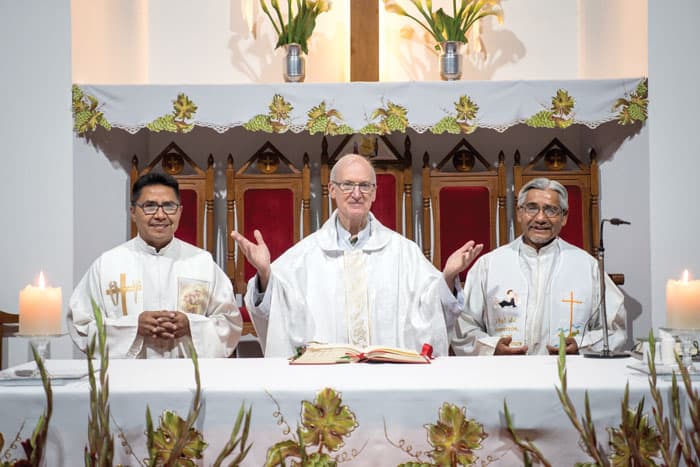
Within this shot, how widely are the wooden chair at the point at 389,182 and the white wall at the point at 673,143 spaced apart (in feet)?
6.12

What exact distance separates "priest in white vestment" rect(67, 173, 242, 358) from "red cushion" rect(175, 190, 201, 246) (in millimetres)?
1710

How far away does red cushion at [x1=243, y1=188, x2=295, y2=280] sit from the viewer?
22.1 ft

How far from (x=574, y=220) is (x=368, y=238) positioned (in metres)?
2.38

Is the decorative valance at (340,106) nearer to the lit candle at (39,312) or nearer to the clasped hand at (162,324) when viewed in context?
the clasped hand at (162,324)

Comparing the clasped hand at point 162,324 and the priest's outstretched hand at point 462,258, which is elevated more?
the priest's outstretched hand at point 462,258

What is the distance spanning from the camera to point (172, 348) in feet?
15.3

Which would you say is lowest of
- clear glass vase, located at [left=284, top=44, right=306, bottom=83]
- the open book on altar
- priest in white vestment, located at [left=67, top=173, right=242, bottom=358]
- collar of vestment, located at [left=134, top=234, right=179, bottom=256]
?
the open book on altar

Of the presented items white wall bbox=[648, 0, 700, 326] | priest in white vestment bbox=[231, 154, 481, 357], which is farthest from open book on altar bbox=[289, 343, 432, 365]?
white wall bbox=[648, 0, 700, 326]

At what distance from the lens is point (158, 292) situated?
16.0 feet

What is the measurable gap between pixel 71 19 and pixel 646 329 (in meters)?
4.53

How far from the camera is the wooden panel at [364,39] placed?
677cm

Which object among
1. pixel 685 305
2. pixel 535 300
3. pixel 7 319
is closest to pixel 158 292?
pixel 7 319

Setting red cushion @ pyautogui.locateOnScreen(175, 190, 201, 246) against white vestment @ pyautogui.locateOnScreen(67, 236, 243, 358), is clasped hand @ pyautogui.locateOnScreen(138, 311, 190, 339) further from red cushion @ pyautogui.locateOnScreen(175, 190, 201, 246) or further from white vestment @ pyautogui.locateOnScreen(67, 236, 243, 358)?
red cushion @ pyautogui.locateOnScreen(175, 190, 201, 246)

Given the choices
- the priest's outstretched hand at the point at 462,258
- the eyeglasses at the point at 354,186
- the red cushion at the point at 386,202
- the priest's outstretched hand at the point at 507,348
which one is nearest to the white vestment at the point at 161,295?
the eyeglasses at the point at 354,186
